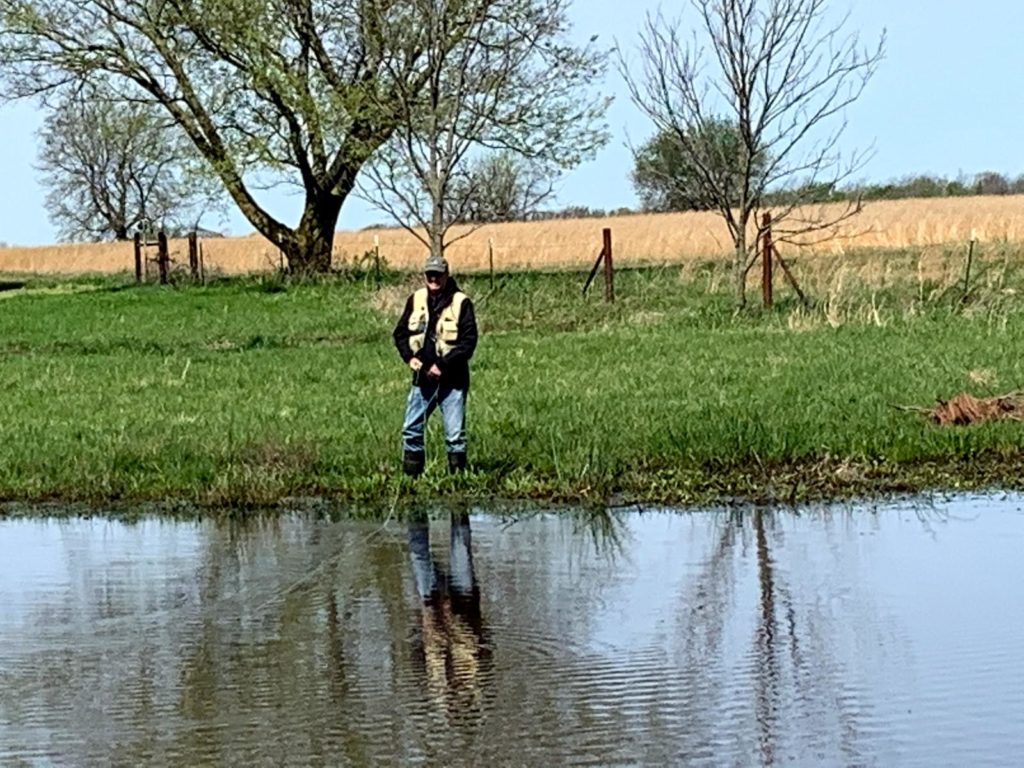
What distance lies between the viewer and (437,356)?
39.1ft

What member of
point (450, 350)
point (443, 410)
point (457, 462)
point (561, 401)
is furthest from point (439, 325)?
point (561, 401)

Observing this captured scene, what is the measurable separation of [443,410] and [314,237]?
29.9 metres

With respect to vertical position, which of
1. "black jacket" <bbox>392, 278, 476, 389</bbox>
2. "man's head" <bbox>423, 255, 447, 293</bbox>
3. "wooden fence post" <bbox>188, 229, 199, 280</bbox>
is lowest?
"black jacket" <bbox>392, 278, 476, 389</bbox>

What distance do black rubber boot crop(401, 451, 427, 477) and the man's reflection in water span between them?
64.3 inches

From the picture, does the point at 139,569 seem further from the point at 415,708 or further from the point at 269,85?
the point at 269,85

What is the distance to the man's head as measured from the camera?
11.8 m

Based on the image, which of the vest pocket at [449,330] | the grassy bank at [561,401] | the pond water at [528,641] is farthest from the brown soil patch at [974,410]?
the vest pocket at [449,330]

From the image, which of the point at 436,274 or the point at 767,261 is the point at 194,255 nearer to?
the point at 767,261

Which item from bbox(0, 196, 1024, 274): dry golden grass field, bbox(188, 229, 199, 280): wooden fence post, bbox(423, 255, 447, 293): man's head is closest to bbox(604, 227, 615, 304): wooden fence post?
bbox(0, 196, 1024, 274): dry golden grass field

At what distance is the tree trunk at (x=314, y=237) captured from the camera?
135 feet

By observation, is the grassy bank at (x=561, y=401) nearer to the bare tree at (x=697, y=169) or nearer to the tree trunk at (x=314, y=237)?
the bare tree at (x=697, y=169)

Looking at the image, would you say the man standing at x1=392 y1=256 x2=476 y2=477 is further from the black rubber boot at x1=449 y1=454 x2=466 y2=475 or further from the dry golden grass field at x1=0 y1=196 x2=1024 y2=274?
the dry golden grass field at x1=0 y1=196 x2=1024 y2=274

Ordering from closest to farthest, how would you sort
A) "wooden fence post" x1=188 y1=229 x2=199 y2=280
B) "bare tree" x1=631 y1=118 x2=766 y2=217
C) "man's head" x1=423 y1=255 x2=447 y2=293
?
"man's head" x1=423 y1=255 x2=447 y2=293, "bare tree" x1=631 y1=118 x2=766 y2=217, "wooden fence post" x1=188 y1=229 x2=199 y2=280

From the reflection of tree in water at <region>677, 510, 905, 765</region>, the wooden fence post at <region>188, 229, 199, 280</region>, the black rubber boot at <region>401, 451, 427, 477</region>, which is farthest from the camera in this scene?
the wooden fence post at <region>188, 229, 199, 280</region>
